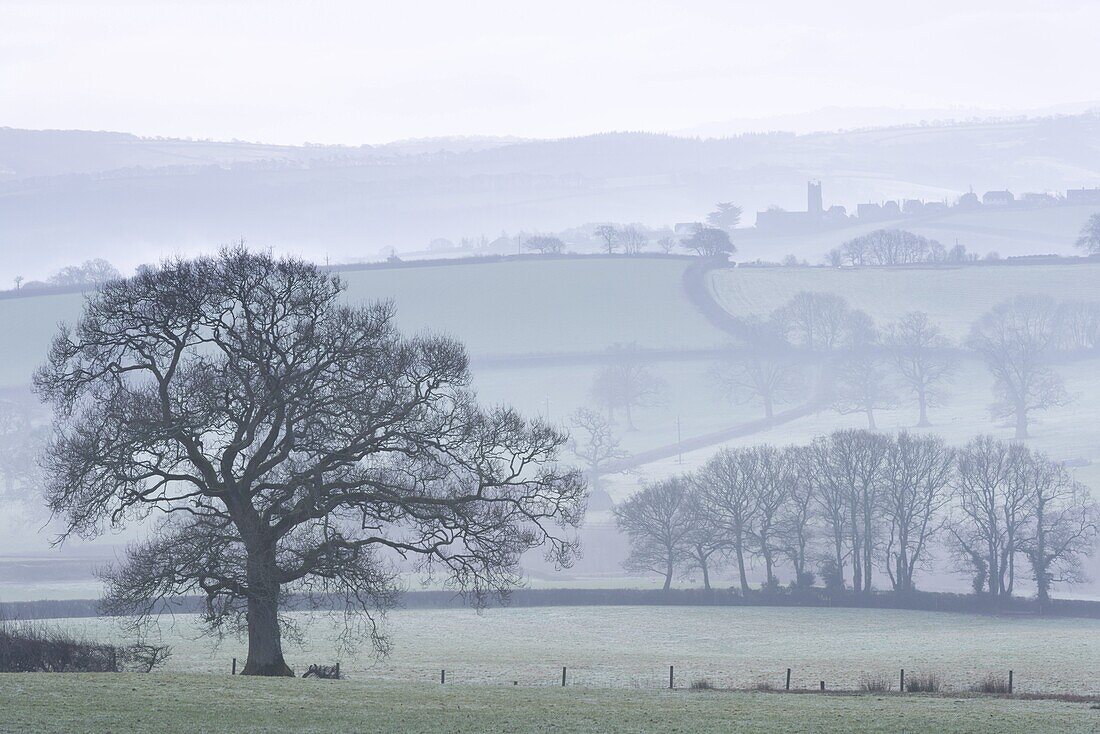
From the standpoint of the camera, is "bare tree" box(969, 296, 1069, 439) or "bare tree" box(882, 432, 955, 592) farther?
"bare tree" box(969, 296, 1069, 439)

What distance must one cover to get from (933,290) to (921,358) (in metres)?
40.1

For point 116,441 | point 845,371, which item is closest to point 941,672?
point 116,441

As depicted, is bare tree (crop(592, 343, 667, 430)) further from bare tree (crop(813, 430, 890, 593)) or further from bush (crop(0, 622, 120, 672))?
bush (crop(0, 622, 120, 672))

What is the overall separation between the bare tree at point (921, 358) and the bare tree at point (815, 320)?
610cm

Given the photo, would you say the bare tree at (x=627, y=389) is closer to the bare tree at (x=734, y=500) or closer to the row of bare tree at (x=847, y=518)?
the bare tree at (x=734, y=500)

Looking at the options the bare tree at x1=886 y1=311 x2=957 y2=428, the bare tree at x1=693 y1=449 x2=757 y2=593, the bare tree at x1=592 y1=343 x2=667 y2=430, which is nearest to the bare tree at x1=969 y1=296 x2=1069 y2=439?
the bare tree at x1=886 y1=311 x2=957 y2=428

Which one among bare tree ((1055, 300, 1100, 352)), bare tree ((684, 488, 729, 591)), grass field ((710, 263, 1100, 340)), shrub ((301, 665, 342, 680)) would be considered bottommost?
shrub ((301, 665, 342, 680))

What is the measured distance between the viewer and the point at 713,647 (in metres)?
60.9

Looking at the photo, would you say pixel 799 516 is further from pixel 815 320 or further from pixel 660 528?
pixel 815 320

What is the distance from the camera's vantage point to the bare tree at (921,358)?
14775cm

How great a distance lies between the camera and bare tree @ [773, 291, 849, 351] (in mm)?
168250

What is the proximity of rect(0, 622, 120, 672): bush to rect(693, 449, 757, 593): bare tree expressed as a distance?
46.3m

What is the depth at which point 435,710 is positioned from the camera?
30.9 meters

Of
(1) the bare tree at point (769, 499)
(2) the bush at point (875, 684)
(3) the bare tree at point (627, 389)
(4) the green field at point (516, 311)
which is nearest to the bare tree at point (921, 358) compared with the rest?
(4) the green field at point (516, 311)
